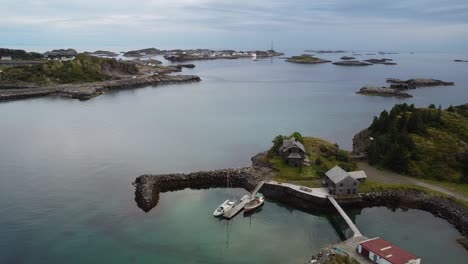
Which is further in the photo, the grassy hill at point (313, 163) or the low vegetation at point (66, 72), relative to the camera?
the low vegetation at point (66, 72)

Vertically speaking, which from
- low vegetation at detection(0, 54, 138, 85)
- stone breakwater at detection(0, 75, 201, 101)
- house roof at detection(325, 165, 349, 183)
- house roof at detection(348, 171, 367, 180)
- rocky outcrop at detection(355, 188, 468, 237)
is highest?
low vegetation at detection(0, 54, 138, 85)

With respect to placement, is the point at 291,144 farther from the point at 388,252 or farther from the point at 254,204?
the point at 388,252

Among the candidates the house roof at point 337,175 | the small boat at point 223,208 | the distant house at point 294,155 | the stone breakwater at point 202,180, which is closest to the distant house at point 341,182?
the house roof at point 337,175

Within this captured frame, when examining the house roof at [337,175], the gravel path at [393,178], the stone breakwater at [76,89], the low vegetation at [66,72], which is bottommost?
the gravel path at [393,178]

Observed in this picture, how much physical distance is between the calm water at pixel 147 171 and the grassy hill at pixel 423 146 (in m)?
7.05

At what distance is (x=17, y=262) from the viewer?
24.0 m

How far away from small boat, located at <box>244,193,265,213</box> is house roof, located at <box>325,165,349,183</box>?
612 cm

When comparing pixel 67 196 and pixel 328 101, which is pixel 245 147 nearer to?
pixel 67 196

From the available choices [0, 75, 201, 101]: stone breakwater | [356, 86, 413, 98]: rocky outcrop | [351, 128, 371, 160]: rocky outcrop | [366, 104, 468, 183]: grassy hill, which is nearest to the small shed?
[366, 104, 468, 183]: grassy hill

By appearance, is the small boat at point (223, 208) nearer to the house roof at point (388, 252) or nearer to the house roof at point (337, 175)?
the house roof at point (337, 175)

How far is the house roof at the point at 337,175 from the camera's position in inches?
1248

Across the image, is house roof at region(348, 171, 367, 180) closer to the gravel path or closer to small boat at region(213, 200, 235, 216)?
the gravel path

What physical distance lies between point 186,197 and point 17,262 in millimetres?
13957

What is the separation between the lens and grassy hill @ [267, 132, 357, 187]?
3494cm
